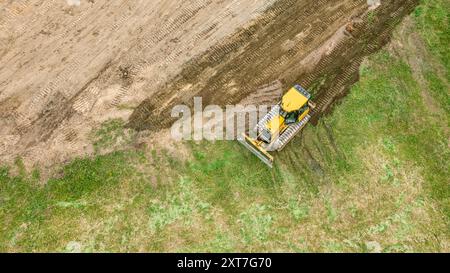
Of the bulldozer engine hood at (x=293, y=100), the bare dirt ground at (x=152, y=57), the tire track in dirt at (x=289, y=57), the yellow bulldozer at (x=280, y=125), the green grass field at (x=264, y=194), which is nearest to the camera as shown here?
the green grass field at (x=264, y=194)

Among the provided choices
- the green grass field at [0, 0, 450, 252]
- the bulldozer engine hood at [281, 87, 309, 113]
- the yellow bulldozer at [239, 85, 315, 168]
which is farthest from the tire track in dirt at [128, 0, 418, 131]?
the bulldozer engine hood at [281, 87, 309, 113]

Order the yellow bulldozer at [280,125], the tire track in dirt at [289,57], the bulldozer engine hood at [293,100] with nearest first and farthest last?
the bulldozer engine hood at [293,100], the yellow bulldozer at [280,125], the tire track in dirt at [289,57]

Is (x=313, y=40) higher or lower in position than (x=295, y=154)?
higher

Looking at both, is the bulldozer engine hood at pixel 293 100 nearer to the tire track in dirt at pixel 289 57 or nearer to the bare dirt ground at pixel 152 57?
the tire track in dirt at pixel 289 57

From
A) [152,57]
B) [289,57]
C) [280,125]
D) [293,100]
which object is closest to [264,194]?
[280,125]

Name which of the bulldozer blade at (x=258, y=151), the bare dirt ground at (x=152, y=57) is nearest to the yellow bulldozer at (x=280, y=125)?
the bulldozer blade at (x=258, y=151)

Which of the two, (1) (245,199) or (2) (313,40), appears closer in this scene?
(1) (245,199)

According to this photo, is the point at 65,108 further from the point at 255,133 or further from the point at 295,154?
the point at 295,154

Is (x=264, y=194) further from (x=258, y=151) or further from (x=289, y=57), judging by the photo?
(x=289, y=57)
